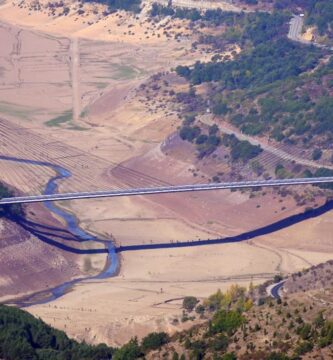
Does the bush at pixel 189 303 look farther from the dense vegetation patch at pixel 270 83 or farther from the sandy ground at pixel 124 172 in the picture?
the dense vegetation patch at pixel 270 83

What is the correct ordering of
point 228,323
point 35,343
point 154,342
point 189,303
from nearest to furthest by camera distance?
1. point 228,323
2. point 154,342
3. point 35,343
4. point 189,303

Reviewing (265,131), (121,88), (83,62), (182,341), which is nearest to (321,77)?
(265,131)

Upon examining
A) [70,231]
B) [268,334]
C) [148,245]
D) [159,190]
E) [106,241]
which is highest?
[268,334]

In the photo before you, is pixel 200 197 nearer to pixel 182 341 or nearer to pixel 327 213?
pixel 327 213

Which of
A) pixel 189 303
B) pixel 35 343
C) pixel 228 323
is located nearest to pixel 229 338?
pixel 228 323

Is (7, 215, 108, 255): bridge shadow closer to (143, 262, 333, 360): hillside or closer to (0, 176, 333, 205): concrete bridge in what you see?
(0, 176, 333, 205): concrete bridge

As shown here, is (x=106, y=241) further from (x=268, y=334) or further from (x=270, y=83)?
(x=268, y=334)

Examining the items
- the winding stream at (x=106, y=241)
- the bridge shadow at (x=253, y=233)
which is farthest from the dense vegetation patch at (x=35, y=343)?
the bridge shadow at (x=253, y=233)
